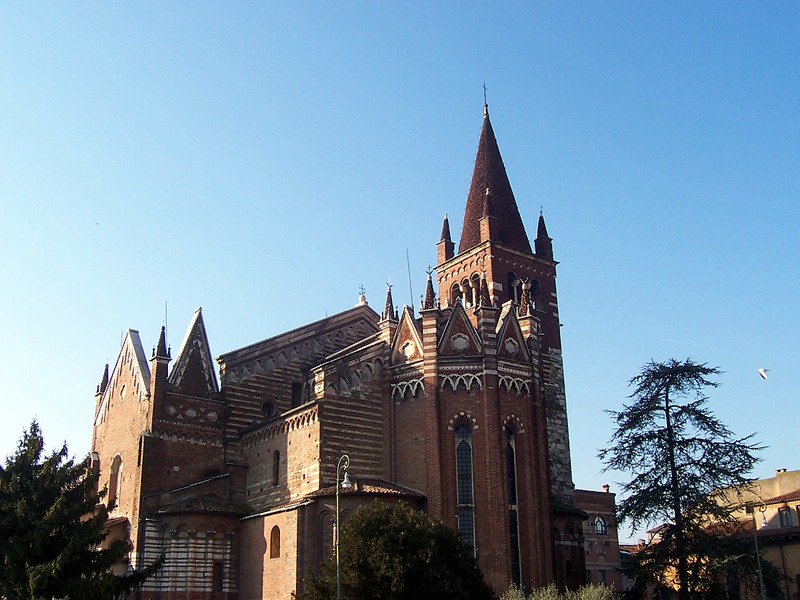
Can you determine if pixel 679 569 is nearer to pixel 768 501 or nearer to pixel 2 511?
pixel 768 501

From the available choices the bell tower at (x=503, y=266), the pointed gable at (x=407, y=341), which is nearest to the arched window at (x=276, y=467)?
the pointed gable at (x=407, y=341)

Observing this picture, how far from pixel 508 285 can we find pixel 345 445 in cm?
1707

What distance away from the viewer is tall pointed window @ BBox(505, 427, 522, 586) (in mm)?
32188

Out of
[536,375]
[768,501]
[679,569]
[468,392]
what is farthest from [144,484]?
[768,501]

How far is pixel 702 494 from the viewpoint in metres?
32.7

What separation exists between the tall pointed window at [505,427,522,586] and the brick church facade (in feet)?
0.18

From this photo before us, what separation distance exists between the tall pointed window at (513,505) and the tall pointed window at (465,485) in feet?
4.98

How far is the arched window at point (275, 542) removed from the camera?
32812 mm

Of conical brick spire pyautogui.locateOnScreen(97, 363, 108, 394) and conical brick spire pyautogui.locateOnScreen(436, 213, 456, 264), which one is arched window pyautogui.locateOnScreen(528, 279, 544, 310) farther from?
conical brick spire pyautogui.locateOnScreen(97, 363, 108, 394)

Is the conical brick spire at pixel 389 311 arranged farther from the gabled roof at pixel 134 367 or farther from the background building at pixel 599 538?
the background building at pixel 599 538

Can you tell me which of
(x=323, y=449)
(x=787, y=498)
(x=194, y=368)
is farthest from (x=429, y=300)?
(x=787, y=498)

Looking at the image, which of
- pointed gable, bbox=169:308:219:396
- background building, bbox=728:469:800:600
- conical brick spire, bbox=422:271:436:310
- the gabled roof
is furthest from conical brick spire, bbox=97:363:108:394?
background building, bbox=728:469:800:600

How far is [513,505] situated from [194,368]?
15.9 metres

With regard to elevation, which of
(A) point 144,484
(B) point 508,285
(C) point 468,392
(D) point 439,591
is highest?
(B) point 508,285
